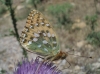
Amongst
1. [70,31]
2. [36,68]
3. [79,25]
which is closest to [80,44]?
[70,31]

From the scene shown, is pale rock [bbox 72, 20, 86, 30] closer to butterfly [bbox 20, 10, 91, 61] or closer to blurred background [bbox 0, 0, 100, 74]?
blurred background [bbox 0, 0, 100, 74]

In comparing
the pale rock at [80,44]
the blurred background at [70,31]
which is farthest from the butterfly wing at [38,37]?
the pale rock at [80,44]

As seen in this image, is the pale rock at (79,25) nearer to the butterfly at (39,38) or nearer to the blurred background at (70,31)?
the blurred background at (70,31)

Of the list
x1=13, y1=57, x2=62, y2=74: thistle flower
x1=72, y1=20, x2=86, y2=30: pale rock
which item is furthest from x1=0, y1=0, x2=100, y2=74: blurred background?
x1=13, y1=57, x2=62, y2=74: thistle flower

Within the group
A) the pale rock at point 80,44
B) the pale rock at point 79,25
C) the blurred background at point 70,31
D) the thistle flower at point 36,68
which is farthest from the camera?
the pale rock at point 79,25

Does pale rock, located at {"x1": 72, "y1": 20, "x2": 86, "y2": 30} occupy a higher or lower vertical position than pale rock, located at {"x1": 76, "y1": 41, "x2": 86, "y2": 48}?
higher

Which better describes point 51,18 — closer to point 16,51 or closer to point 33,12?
point 16,51
